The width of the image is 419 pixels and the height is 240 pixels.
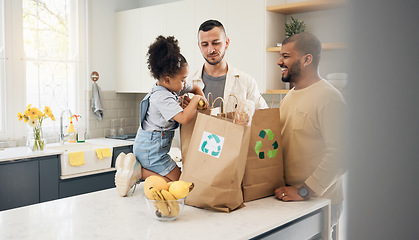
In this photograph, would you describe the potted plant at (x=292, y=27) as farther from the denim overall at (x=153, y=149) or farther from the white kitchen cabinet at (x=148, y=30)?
the denim overall at (x=153, y=149)

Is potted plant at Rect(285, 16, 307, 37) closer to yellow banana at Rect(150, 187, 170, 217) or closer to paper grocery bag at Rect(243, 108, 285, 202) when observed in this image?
paper grocery bag at Rect(243, 108, 285, 202)

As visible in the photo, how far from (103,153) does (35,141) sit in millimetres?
568

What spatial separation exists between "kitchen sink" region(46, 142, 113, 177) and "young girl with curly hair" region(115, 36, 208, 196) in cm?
183

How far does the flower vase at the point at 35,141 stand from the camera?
3.31 m

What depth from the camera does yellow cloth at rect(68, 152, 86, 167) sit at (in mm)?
3369

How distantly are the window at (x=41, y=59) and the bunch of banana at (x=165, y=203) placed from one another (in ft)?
9.39

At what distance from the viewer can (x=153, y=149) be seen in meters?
1.72

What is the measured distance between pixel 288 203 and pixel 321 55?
149 centimetres

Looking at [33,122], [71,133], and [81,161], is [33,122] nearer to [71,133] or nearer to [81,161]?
[81,161]

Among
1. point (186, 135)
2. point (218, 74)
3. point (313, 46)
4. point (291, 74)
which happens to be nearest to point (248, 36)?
point (218, 74)

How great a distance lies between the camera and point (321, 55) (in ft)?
0.48

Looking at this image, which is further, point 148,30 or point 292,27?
point 148,30

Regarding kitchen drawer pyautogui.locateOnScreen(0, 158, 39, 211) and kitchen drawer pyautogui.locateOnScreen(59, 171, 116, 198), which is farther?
kitchen drawer pyautogui.locateOnScreen(59, 171, 116, 198)

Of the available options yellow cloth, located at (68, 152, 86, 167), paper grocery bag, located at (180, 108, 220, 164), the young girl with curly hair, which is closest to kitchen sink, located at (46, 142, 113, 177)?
yellow cloth, located at (68, 152, 86, 167)
